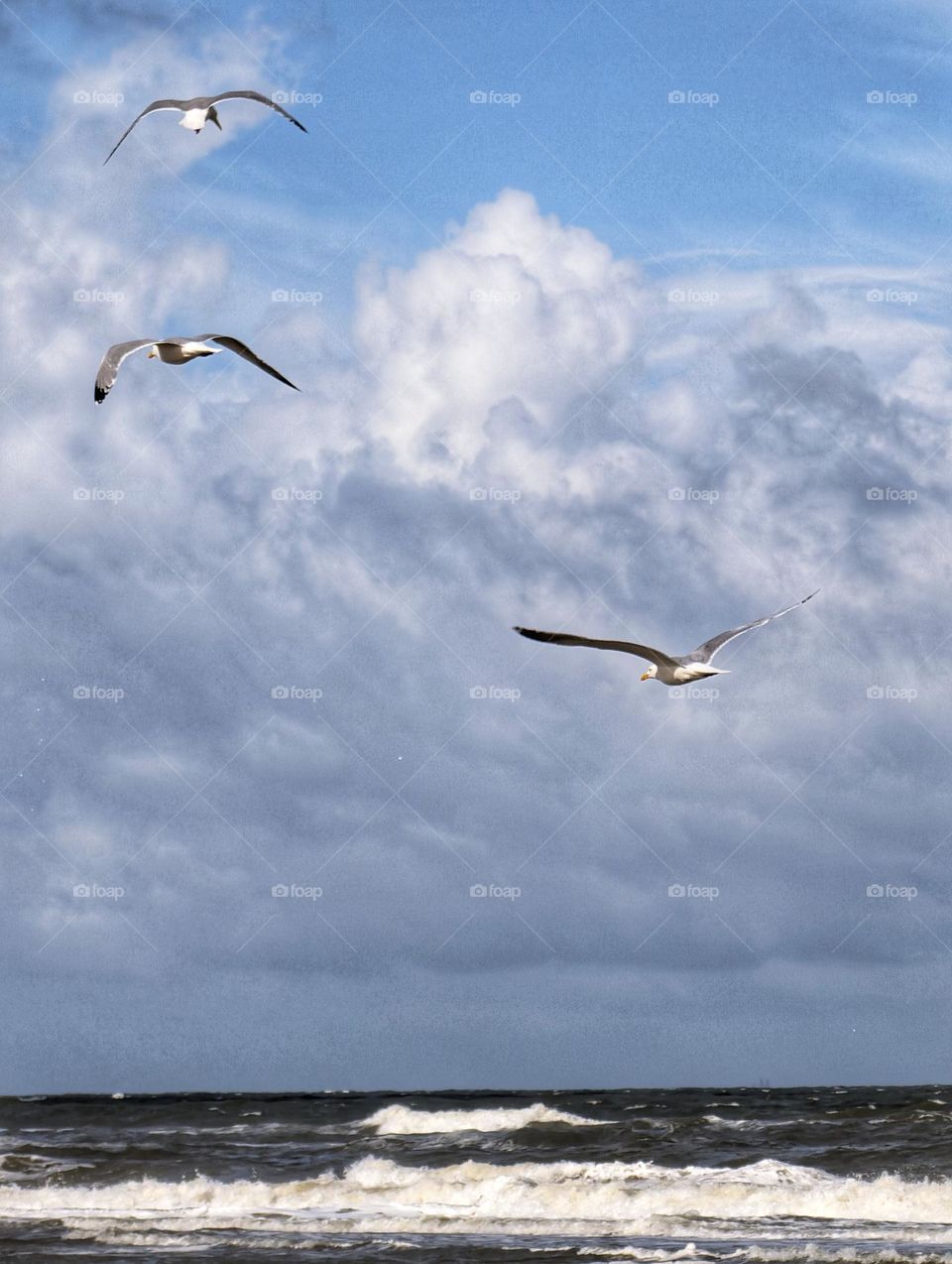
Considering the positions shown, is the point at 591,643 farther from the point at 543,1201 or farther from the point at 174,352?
the point at 543,1201

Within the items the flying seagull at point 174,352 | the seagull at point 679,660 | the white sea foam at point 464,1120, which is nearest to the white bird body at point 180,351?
the flying seagull at point 174,352

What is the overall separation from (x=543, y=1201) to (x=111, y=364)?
14720 mm

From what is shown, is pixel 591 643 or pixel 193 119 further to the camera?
pixel 193 119

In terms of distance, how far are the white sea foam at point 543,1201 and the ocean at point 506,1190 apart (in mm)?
51

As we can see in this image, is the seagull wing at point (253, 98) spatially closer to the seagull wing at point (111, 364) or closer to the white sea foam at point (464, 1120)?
the seagull wing at point (111, 364)

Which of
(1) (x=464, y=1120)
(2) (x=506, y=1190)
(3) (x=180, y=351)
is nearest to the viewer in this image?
(3) (x=180, y=351)

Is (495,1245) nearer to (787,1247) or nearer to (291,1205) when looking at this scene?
(787,1247)

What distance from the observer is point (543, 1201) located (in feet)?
93.6

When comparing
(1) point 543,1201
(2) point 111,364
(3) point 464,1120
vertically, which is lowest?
(1) point 543,1201

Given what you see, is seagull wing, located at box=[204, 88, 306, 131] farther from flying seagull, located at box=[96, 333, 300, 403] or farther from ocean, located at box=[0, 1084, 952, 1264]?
ocean, located at box=[0, 1084, 952, 1264]

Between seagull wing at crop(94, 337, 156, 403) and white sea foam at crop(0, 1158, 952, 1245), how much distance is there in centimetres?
1214

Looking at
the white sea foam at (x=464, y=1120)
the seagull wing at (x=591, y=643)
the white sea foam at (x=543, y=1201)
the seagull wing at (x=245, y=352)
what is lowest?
the white sea foam at (x=543, y=1201)

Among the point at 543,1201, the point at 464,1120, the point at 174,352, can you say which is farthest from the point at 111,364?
the point at 464,1120

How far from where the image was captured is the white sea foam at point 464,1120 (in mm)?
40812
